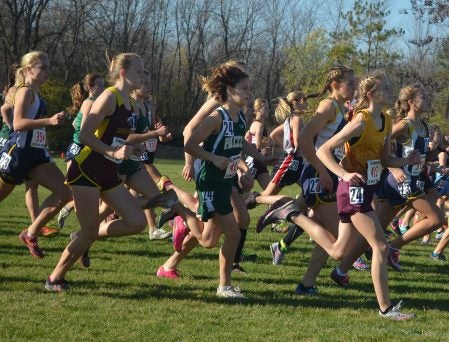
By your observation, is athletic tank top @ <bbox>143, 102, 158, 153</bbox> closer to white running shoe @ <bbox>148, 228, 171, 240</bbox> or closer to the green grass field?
white running shoe @ <bbox>148, 228, 171, 240</bbox>

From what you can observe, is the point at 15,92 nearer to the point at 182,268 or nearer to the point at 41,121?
the point at 41,121

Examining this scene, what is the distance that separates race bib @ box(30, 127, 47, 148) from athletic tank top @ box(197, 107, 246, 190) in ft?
7.10

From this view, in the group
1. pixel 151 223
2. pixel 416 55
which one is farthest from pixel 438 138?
pixel 416 55

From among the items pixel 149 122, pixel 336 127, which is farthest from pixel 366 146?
pixel 149 122

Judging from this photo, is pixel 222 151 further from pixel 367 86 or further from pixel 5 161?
→ pixel 5 161

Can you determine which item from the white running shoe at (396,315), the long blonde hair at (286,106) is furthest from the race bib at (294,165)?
the white running shoe at (396,315)

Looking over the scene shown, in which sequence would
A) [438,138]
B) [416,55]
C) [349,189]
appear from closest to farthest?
[349,189] → [438,138] → [416,55]

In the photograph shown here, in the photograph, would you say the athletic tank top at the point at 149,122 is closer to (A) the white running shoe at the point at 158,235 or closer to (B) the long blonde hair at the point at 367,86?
(A) the white running shoe at the point at 158,235

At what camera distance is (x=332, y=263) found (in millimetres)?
8492

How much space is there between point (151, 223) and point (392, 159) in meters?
4.92

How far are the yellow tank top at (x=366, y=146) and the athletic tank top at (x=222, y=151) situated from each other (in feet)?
3.16

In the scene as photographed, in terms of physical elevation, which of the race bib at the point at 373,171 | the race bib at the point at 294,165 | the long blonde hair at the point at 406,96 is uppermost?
the long blonde hair at the point at 406,96

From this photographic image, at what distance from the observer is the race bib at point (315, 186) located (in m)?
6.39

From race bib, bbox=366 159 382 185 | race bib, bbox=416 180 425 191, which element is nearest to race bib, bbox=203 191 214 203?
race bib, bbox=366 159 382 185
